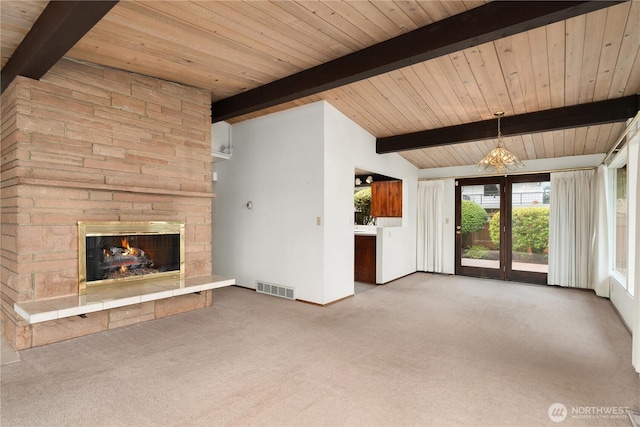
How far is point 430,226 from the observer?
749cm

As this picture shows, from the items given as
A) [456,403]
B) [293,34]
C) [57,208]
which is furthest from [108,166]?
[456,403]

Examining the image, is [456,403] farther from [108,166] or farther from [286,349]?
[108,166]

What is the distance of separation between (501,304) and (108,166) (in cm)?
534

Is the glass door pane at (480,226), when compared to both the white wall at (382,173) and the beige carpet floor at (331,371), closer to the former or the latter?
the white wall at (382,173)

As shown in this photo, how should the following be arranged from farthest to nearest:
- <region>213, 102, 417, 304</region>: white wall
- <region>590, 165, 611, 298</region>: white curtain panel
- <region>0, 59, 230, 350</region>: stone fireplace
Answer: <region>590, 165, 611, 298</region>: white curtain panel
<region>213, 102, 417, 304</region>: white wall
<region>0, 59, 230, 350</region>: stone fireplace

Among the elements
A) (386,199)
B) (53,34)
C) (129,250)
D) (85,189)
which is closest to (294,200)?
(129,250)

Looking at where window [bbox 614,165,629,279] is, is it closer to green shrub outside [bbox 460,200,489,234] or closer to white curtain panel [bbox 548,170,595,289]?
white curtain panel [bbox 548,170,595,289]

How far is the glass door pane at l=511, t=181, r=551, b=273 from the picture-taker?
20.9 ft

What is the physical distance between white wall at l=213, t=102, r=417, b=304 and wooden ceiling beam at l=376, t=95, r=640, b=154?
597mm

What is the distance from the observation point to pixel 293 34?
297cm

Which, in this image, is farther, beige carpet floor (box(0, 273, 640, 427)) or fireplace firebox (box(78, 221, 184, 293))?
fireplace firebox (box(78, 221, 184, 293))

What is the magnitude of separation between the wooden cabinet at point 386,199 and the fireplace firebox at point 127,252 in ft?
14.7

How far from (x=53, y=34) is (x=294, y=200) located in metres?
3.17

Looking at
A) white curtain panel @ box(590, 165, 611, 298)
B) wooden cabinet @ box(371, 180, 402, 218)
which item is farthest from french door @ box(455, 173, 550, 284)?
wooden cabinet @ box(371, 180, 402, 218)
